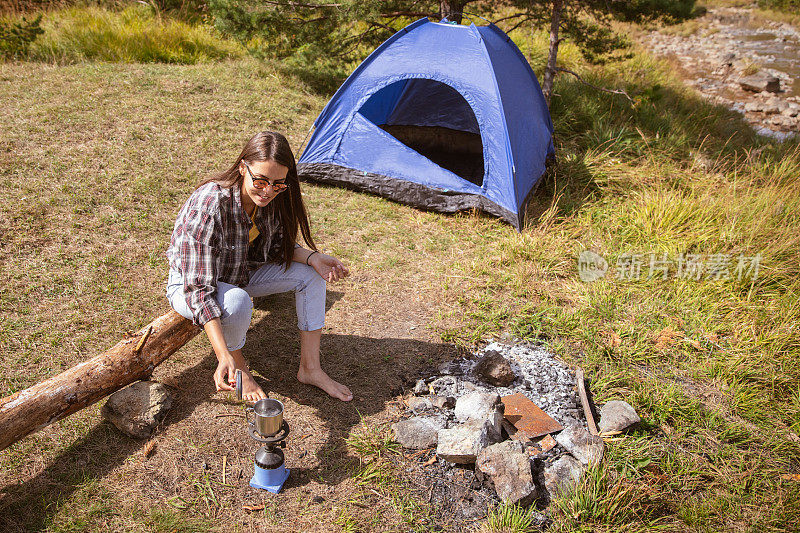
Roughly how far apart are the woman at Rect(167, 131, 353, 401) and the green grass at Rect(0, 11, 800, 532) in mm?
558

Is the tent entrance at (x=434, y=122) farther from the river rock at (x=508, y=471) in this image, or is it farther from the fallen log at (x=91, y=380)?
the river rock at (x=508, y=471)

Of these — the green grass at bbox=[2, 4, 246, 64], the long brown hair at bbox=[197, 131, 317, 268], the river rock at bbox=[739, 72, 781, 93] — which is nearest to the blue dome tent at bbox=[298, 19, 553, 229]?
the long brown hair at bbox=[197, 131, 317, 268]

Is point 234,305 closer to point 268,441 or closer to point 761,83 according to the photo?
point 268,441

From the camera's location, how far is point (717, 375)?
329cm

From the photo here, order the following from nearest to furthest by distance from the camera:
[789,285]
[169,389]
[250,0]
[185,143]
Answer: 1. [169,389]
2. [789,285]
3. [185,143]
4. [250,0]

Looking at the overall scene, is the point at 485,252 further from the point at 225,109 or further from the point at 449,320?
the point at 225,109

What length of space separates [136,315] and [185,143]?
2.54m

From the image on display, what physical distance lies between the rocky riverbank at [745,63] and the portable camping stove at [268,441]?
33.8 ft

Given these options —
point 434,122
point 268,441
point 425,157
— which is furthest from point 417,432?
point 434,122

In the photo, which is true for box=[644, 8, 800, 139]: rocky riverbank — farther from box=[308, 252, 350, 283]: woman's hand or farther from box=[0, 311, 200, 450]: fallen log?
box=[0, 311, 200, 450]: fallen log

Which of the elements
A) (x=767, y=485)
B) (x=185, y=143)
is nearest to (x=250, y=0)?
(x=185, y=143)

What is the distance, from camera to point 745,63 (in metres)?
15.1

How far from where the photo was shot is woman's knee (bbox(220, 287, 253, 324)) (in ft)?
8.20

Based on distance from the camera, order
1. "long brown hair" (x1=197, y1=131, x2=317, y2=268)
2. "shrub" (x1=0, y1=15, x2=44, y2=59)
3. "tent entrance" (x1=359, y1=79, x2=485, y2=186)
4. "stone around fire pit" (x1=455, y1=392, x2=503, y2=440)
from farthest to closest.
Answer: "shrub" (x1=0, y1=15, x2=44, y2=59), "tent entrance" (x1=359, y1=79, x2=485, y2=186), "stone around fire pit" (x1=455, y1=392, x2=503, y2=440), "long brown hair" (x1=197, y1=131, x2=317, y2=268)
